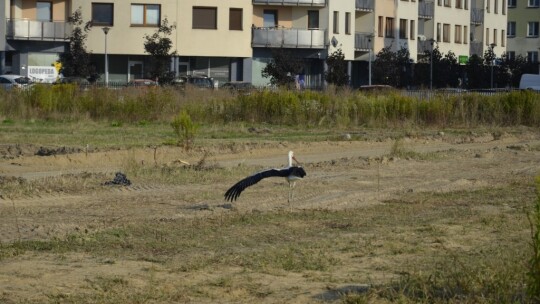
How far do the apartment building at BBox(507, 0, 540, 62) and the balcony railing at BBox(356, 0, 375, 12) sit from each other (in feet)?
103

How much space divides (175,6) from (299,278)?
56.8 metres

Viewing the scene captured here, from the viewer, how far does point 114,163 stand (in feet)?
89.4

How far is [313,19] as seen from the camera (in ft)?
245

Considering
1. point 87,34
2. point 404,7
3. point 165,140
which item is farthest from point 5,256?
point 404,7

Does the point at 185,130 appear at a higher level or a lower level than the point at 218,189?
higher

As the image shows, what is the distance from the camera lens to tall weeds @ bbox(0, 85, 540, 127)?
41.2 metres

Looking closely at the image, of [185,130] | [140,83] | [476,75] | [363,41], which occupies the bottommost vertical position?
[185,130]

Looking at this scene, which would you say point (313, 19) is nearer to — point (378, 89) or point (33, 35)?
point (33, 35)

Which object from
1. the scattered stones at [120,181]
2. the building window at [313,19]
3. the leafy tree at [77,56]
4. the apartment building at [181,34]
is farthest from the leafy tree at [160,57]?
the scattered stones at [120,181]

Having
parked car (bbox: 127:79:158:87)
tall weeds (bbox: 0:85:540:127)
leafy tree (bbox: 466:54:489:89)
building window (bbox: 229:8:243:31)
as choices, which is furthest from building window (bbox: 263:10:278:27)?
tall weeds (bbox: 0:85:540:127)

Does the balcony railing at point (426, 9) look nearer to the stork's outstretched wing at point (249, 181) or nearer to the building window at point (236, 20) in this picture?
the building window at point (236, 20)

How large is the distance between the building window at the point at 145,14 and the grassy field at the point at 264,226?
35180 mm

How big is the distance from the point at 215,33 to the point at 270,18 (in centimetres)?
530

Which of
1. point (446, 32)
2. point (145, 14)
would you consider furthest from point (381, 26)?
point (145, 14)
